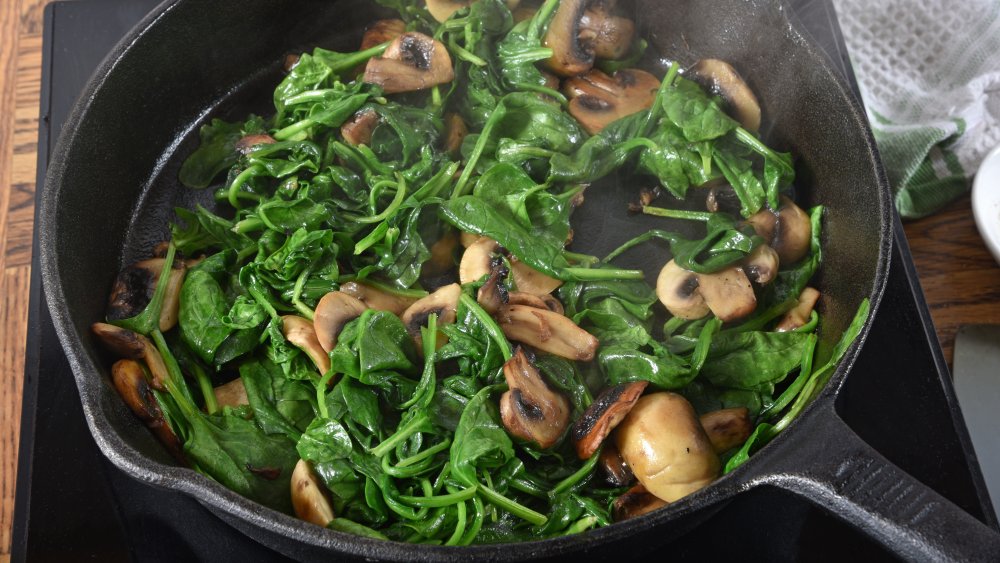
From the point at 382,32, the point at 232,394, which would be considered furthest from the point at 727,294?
the point at 382,32

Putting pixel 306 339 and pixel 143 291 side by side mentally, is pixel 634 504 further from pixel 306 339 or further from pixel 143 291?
pixel 143 291

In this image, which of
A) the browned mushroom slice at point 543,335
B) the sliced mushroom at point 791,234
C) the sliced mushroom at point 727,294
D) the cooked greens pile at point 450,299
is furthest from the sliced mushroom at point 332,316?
the sliced mushroom at point 791,234

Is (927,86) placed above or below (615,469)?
above

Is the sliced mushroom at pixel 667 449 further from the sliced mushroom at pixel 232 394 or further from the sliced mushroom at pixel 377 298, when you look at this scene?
the sliced mushroom at pixel 232 394

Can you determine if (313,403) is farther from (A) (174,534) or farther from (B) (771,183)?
(B) (771,183)

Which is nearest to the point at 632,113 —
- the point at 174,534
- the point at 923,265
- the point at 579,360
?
the point at 579,360

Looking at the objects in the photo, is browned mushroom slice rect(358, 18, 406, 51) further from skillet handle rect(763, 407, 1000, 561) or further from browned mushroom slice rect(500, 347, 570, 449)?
skillet handle rect(763, 407, 1000, 561)

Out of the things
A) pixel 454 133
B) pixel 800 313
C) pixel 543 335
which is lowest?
pixel 800 313
